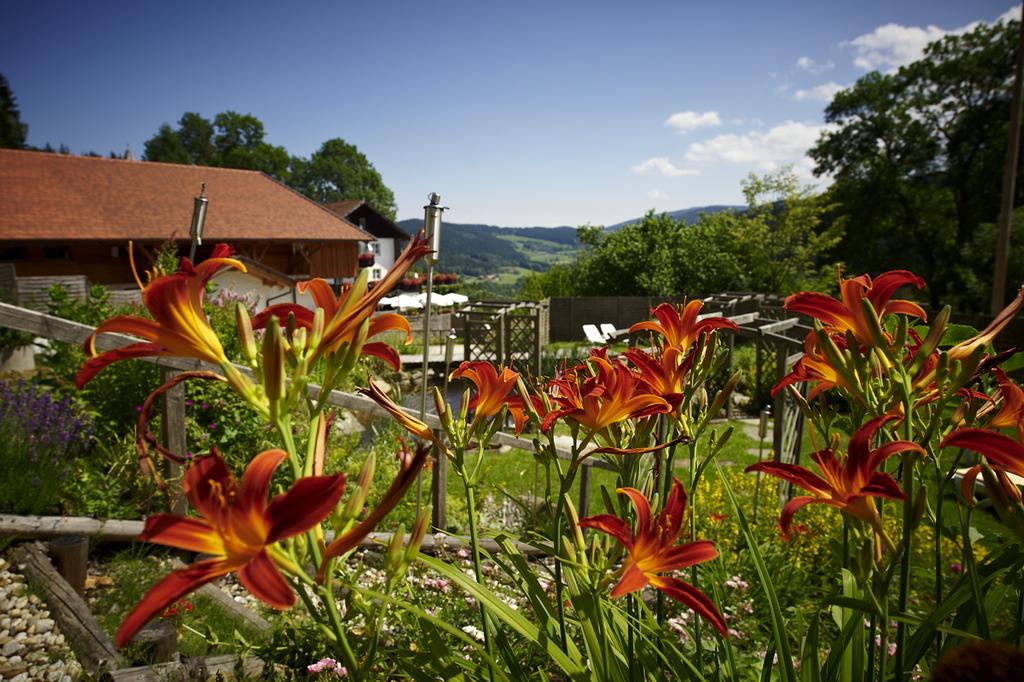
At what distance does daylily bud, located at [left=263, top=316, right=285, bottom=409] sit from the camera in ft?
1.84

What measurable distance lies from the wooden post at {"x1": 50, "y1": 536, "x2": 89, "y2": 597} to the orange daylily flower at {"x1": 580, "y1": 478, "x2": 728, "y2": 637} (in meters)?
2.98

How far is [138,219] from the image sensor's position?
17.9 m

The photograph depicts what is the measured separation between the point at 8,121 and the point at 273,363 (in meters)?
47.6

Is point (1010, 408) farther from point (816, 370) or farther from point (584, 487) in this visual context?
point (584, 487)

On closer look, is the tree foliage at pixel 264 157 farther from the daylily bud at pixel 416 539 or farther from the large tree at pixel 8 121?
the daylily bud at pixel 416 539

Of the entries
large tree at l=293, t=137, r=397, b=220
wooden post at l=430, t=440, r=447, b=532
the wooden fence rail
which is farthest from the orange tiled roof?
large tree at l=293, t=137, r=397, b=220

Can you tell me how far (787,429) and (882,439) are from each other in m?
4.22

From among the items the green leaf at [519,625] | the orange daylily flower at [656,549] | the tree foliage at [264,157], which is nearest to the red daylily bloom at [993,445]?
the orange daylily flower at [656,549]

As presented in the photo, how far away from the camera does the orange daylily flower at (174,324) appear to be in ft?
2.04

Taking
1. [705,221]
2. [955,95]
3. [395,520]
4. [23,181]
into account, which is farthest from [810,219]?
[23,181]

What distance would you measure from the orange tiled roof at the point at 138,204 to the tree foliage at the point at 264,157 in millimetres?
27207

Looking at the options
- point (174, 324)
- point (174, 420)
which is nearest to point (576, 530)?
point (174, 324)

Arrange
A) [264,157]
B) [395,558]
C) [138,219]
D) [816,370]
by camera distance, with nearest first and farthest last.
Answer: [395,558]
[816,370]
[138,219]
[264,157]

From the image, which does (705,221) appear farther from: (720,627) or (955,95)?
(720,627)
